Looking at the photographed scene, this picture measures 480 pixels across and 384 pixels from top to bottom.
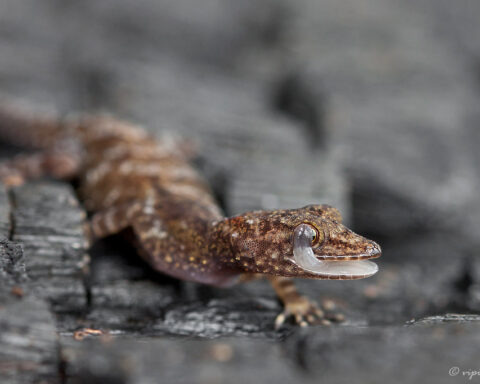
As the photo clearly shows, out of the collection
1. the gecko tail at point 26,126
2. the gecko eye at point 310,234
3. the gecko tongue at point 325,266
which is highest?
the gecko tail at point 26,126

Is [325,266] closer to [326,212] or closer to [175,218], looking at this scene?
[326,212]

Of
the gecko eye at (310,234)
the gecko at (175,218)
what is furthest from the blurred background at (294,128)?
the gecko eye at (310,234)

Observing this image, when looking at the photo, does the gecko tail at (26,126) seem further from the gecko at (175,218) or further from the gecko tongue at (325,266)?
the gecko tongue at (325,266)

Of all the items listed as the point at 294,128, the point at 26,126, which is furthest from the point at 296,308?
the point at 26,126

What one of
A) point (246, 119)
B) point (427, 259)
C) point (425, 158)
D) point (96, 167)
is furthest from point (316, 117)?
point (96, 167)

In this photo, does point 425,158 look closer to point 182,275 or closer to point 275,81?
point 275,81

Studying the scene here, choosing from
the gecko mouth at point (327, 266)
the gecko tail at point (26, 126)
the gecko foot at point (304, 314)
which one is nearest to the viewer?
the gecko mouth at point (327, 266)

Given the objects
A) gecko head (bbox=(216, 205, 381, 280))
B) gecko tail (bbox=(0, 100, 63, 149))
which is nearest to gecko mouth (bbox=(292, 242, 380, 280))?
gecko head (bbox=(216, 205, 381, 280))
